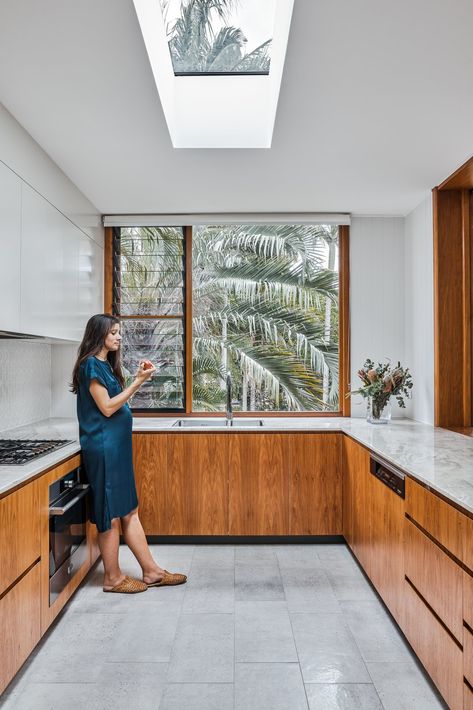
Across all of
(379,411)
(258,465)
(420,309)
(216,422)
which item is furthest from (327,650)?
(420,309)

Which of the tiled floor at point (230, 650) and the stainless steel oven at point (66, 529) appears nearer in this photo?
the tiled floor at point (230, 650)

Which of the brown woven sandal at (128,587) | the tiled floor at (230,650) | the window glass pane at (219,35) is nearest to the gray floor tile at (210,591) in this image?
the tiled floor at (230,650)

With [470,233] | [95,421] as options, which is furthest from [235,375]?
[470,233]

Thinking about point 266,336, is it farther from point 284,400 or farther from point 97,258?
point 97,258

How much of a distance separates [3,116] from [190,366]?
7.19 ft

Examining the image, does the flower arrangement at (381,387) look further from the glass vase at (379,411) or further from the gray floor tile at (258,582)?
the gray floor tile at (258,582)

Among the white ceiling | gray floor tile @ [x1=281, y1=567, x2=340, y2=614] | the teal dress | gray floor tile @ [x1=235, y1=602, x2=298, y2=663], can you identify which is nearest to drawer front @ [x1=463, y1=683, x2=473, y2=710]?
gray floor tile @ [x1=235, y1=602, x2=298, y2=663]

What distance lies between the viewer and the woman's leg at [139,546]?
2.87m

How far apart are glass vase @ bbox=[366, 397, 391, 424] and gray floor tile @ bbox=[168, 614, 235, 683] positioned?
166cm

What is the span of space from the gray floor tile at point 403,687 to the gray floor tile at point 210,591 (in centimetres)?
79

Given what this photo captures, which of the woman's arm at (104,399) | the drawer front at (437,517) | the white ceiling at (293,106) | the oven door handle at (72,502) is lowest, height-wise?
the oven door handle at (72,502)

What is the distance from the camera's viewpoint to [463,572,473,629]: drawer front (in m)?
1.58

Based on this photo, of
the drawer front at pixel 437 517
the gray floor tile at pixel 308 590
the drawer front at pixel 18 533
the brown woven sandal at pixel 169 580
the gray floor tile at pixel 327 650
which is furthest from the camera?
the brown woven sandal at pixel 169 580

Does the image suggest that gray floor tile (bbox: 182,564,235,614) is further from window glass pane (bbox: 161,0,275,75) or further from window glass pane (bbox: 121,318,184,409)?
window glass pane (bbox: 161,0,275,75)
